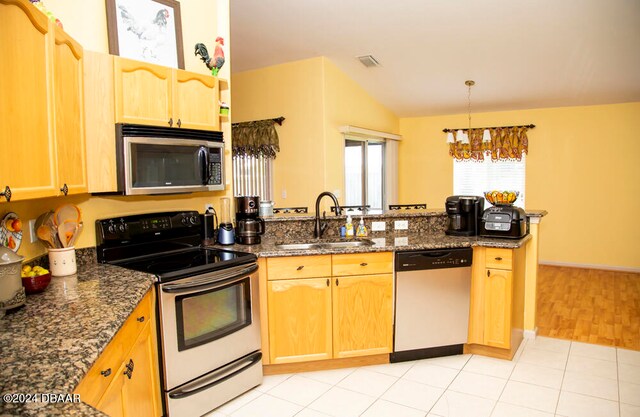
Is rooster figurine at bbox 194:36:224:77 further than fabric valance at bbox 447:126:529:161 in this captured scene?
No

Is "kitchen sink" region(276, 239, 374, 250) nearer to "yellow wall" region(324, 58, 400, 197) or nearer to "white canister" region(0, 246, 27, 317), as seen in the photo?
"white canister" region(0, 246, 27, 317)

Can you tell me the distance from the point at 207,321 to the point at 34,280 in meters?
0.87

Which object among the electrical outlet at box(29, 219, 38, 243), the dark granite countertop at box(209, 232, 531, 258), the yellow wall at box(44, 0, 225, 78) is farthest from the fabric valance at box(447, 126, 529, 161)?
the electrical outlet at box(29, 219, 38, 243)

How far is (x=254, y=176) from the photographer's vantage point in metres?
5.67

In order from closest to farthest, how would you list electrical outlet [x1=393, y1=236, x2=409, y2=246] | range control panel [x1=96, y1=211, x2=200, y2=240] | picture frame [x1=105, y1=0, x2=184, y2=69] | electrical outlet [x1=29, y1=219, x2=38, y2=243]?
electrical outlet [x1=29, y1=219, x2=38, y2=243]
range control panel [x1=96, y1=211, x2=200, y2=240]
picture frame [x1=105, y1=0, x2=184, y2=69]
electrical outlet [x1=393, y1=236, x2=409, y2=246]

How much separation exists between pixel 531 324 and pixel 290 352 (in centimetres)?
207

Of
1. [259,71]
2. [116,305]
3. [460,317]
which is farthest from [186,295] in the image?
[259,71]

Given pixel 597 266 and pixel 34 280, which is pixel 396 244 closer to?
pixel 34 280

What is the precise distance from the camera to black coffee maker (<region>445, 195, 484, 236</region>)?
325 cm

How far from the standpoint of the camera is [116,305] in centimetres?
168

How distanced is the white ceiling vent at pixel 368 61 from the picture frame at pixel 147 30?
251 centimetres

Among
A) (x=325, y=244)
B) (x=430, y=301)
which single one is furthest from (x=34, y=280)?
(x=430, y=301)

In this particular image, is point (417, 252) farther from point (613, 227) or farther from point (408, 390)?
point (613, 227)

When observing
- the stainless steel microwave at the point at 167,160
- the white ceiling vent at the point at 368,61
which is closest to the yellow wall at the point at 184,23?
the stainless steel microwave at the point at 167,160
